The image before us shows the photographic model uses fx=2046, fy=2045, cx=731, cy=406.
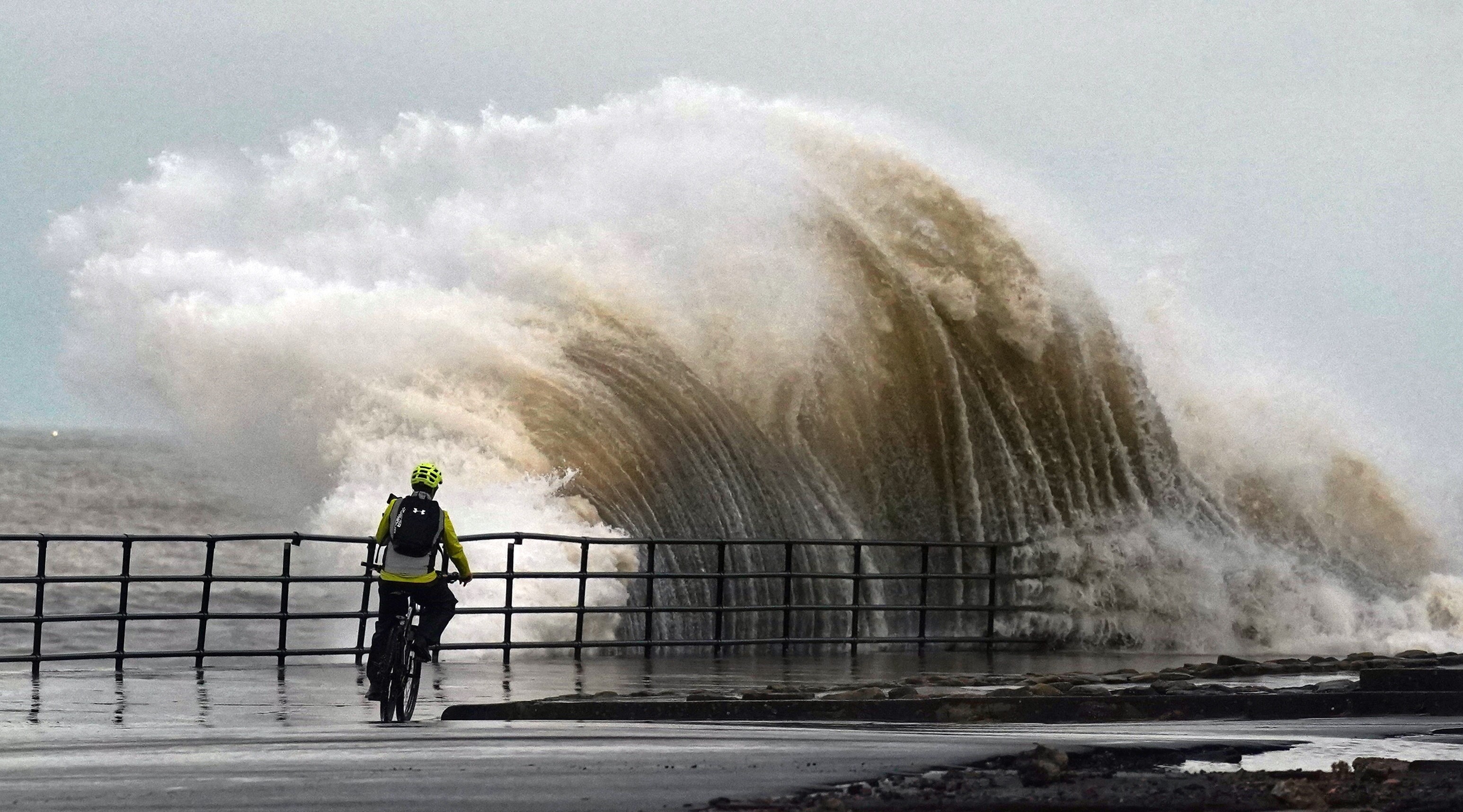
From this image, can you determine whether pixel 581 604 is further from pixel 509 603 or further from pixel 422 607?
pixel 422 607

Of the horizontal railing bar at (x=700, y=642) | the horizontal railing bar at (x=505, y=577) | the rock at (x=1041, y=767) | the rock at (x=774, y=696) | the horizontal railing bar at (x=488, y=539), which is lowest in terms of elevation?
the rock at (x=1041, y=767)

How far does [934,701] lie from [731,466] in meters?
11.4

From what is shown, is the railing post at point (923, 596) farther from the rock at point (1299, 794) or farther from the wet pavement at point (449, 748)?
the rock at point (1299, 794)

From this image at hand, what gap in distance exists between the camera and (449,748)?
949 cm

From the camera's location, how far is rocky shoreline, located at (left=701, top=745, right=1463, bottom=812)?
729 centimetres

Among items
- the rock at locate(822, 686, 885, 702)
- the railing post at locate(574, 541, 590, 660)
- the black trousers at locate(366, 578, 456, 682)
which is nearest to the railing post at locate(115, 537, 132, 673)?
the black trousers at locate(366, 578, 456, 682)

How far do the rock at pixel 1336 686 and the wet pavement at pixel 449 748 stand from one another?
680mm

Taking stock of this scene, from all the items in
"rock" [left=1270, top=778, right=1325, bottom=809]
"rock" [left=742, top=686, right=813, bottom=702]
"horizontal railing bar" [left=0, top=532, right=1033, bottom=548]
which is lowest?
"rock" [left=1270, top=778, right=1325, bottom=809]

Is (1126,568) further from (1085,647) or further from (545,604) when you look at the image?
(545,604)

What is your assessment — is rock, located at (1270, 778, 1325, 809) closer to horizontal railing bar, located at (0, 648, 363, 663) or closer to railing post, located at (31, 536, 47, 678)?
horizontal railing bar, located at (0, 648, 363, 663)

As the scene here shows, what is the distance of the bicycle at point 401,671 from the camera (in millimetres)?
11305

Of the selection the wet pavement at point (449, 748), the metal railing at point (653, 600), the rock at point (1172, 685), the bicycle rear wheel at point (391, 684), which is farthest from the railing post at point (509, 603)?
the rock at point (1172, 685)

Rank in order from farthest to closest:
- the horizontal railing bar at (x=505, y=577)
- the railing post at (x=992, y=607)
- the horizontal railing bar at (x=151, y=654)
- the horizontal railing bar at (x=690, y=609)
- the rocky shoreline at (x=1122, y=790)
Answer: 1. the railing post at (x=992, y=607)
2. the horizontal railing bar at (x=690, y=609)
3. the horizontal railing bar at (x=151, y=654)
4. the horizontal railing bar at (x=505, y=577)
5. the rocky shoreline at (x=1122, y=790)

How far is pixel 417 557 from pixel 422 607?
1.49ft
